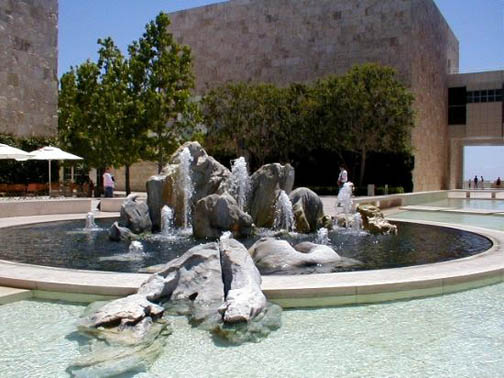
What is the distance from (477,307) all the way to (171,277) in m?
3.77

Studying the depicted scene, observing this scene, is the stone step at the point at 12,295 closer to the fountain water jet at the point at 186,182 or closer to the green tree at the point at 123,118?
the fountain water jet at the point at 186,182

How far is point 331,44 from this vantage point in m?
39.6

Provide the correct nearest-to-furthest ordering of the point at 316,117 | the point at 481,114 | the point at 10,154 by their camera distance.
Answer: the point at 10,154
the point at 316,117
the point at 481,114

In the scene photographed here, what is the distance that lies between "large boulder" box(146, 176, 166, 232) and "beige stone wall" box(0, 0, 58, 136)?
1846 centimetres

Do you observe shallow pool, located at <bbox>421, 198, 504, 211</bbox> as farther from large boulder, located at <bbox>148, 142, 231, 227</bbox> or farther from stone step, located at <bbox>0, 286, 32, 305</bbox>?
stone step, located at <bbox>0, 286, 32, 305</bbox>

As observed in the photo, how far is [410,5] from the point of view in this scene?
36.3 meters

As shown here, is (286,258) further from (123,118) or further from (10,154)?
(123,118)

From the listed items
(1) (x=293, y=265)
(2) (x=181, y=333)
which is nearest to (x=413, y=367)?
(2) (x=181, y=333)

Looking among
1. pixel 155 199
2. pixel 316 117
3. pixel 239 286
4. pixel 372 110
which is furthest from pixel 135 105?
pixel 239 286

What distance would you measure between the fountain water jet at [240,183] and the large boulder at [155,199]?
1.87 m

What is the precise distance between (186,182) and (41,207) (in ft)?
23.3

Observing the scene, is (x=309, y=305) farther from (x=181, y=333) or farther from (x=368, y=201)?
(x=368, y=201)

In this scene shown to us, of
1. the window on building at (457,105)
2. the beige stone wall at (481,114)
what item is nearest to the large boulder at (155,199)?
the beige stone wall at (481,114)

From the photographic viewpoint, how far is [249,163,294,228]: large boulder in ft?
45.4
